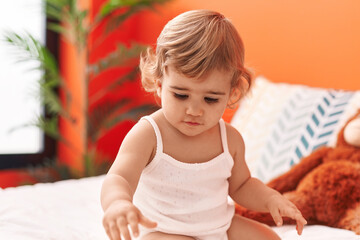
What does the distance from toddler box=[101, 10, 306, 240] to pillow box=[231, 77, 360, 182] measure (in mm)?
476

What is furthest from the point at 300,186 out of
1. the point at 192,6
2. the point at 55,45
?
the point at 55,45

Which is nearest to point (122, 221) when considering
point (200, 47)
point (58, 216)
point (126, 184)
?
point (126, 184)

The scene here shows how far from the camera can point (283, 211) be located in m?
1.00

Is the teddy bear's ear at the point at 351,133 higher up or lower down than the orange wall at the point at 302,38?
lower down

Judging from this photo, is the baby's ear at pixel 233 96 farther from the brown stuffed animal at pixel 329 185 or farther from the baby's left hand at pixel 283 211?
the brown stuffed animal at pixel 329 185

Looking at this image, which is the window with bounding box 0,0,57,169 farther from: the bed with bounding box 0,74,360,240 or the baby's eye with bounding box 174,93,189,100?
the baby's eye with bounding box 174,93,189,100

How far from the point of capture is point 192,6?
2578 millimetres

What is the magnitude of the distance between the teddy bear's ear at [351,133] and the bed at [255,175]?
0.35 feet

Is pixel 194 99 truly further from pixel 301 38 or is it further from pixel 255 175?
pixel 301 38

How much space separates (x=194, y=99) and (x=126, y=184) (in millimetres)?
238

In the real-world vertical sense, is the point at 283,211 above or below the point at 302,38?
below

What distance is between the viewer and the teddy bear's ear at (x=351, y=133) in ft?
4.37

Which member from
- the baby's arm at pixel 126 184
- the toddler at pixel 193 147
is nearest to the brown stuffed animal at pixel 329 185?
the toddler at pixel 193 147

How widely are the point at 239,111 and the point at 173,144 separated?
2.99 feet
